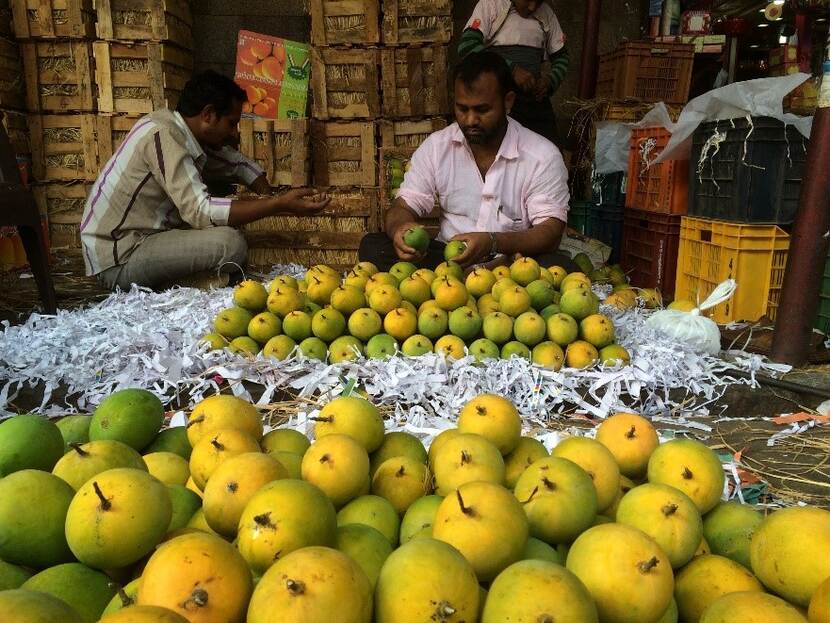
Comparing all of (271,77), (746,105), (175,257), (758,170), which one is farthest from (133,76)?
(758,170)

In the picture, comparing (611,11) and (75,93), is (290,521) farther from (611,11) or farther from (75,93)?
(611,11)

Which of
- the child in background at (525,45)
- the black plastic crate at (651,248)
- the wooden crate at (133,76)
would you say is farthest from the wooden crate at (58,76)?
the black plastic crate at (651,248)

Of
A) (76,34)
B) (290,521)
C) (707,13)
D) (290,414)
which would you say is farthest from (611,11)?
(290,521)

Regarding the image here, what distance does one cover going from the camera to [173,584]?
33.8 inches

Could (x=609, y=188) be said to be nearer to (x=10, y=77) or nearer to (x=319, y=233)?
(x=319, y=233)

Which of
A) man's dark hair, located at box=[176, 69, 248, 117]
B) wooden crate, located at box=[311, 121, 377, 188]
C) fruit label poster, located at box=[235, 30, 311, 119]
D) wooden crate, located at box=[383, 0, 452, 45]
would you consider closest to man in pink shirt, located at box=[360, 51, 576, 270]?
man's dark hair, located at box=[176, 69, 248, 117]

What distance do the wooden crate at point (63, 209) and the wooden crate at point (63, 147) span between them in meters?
0.10

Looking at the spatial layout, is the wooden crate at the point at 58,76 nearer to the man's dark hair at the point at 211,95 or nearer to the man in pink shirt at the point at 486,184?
the man's dark hair at the point at 211,95

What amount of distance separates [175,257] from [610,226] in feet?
12.4

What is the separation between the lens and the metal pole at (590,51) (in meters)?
6.75

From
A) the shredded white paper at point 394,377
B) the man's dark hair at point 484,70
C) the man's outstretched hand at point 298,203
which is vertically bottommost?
the shredded white paper at point 394,377

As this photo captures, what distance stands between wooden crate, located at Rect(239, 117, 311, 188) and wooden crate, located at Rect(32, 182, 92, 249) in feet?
6.18

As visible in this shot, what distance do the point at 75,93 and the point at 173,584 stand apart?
6.92 meters

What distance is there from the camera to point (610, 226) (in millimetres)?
5867
